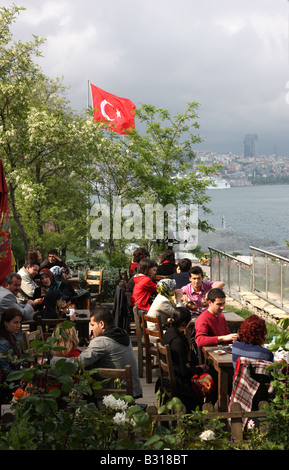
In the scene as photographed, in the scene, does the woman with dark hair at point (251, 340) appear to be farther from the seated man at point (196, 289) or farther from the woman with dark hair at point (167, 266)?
A: the woman with dark hair at point (167, 266)

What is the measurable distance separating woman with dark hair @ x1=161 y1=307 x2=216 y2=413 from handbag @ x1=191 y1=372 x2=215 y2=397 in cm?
4

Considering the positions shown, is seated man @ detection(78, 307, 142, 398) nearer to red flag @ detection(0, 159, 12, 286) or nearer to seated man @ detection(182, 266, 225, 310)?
red flag @ detection(0, 159, 12, 286)

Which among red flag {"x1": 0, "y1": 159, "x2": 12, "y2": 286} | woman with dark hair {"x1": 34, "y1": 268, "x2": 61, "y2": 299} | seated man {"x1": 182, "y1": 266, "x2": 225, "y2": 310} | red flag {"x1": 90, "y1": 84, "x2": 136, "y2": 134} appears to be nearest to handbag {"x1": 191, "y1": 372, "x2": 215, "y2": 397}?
seated man {"x1": 182, "y1": 266, "x2": 225, "y2": 310}

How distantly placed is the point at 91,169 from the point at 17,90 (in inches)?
235

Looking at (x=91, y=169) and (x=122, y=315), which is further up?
(x=91, y=169)

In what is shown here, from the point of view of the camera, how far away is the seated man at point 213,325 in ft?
21.4

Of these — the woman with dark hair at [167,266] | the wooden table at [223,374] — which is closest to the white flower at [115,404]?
the wooden table at [223,374]

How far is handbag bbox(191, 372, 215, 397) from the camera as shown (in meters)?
5.64

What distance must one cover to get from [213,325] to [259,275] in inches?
224

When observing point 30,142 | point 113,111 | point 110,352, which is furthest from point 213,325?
point 113,111

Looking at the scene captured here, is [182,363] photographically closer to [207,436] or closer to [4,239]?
[207,436]
